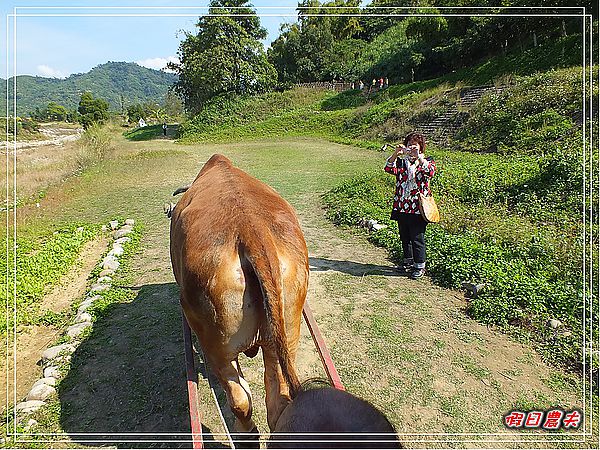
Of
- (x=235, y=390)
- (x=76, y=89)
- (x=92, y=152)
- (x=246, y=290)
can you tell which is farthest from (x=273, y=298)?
(x=76, y=89)

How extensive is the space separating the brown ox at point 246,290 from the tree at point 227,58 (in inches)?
1405

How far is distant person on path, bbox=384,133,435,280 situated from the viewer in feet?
19.5

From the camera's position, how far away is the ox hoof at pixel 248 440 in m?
2.97

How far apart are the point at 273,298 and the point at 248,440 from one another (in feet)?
4.28

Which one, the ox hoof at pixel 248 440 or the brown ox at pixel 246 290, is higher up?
the brown ox at pixel 246 290

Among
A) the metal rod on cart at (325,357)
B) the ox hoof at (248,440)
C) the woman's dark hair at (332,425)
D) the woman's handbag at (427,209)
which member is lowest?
the ox hoof at (248,440)

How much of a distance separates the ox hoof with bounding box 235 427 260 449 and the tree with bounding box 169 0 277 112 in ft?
119

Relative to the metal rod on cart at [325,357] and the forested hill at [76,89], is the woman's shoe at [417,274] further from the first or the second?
the forested hill at [76,89]

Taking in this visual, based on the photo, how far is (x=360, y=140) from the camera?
78.2 feet

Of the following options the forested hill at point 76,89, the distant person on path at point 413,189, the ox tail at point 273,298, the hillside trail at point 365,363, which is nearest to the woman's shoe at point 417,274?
the distant person on path at point 413,189

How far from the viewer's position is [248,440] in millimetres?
3006

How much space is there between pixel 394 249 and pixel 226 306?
490 centimetres

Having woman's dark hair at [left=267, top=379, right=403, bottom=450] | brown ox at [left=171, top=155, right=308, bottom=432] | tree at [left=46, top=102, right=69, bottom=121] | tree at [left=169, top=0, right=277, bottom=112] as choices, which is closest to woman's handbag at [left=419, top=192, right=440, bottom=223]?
brown ox at [left=171, top=155, right=308, bottom=432]

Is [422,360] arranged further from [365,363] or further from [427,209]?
[427,209]
